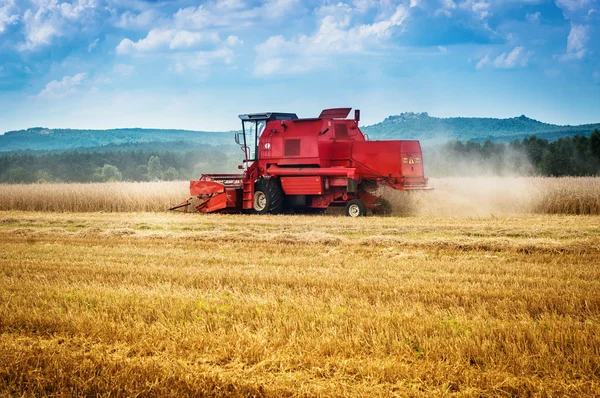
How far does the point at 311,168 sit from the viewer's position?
19.2m

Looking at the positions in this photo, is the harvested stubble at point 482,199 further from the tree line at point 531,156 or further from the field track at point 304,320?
the tree line at point 531,156

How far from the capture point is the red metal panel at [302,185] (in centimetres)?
1897

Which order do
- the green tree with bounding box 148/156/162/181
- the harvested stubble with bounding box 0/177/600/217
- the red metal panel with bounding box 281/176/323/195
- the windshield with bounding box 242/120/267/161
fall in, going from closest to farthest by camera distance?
the red metal panel with bounding box 281/176/323/195
the harvested stubble with bounding box 0/177/600/217
the windshield with bounding box 242/120/267/161
the green tree with bounding box 148/156/162/181

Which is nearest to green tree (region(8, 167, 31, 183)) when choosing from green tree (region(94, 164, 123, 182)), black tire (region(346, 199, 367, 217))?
green tree (region(94, 164, 123, 182))

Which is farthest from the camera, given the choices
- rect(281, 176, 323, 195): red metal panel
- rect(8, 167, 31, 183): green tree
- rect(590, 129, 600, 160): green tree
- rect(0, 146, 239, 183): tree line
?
rect(0, 146, 239, 183): tree line

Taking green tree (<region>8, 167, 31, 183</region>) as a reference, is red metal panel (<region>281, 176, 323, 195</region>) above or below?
below

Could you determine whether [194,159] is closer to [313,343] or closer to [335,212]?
[335,212]

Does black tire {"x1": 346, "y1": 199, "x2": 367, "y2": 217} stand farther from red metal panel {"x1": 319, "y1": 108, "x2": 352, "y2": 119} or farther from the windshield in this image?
the windshield

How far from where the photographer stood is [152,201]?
78.0ft

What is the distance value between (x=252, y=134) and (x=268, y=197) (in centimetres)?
224

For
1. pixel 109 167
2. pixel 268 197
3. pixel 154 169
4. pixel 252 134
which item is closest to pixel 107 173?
pixel 109 167

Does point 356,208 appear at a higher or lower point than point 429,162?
lower

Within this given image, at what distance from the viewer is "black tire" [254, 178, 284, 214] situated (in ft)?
64.3

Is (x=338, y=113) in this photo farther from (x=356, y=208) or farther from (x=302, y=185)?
(x=356, y=208)
